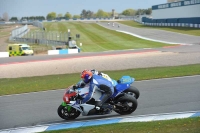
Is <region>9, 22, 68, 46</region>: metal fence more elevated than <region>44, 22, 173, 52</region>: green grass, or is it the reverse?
<region>9, 22, 68, 46</region>: metal fence

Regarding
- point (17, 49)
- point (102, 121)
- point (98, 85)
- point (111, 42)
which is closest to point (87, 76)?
point (98, 85)

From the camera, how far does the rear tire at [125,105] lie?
34.1 ft

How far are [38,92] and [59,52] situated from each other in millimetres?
29328

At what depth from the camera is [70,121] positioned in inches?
420

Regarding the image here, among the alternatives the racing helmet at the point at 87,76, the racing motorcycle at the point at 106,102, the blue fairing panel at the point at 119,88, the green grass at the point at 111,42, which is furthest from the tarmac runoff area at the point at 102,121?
the green grass at the point at 111,42

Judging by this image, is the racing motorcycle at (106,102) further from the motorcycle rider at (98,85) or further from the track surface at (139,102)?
the track surface at (139,102)

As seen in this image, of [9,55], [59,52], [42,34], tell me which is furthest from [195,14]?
[9,55]

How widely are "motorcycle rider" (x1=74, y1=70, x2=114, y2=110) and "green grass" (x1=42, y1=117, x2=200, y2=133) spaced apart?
148cm

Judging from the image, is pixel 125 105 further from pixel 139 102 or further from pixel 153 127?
pixel 153 127

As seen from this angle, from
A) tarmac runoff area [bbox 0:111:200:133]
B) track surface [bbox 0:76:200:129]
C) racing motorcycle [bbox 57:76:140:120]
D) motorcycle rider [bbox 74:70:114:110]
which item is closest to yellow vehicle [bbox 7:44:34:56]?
track surface [bbox 0:76:200:129]

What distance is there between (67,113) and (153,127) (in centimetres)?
345

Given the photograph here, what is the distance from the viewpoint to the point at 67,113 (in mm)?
10766

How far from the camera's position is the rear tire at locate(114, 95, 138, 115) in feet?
34.1

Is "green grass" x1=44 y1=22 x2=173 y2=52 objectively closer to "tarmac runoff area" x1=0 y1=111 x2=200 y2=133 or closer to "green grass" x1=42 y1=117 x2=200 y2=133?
"tarmac runoff area" x1=0 y1=111 x2=200 y2=133
